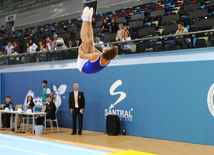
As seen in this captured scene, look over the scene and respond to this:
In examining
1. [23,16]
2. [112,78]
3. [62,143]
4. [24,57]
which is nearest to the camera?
[62,143]

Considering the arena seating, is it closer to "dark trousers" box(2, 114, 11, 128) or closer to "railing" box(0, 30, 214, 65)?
"railing" box(0, 30, 214, 65)

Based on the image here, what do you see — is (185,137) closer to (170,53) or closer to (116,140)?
(116,140)

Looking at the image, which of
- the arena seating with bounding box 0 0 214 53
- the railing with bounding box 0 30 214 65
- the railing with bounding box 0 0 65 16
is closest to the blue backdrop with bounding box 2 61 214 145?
the railing with bounding box 0 30 214 65

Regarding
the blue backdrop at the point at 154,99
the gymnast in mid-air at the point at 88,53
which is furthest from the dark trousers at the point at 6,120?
the gymnast in mid-air at the point at 88,53

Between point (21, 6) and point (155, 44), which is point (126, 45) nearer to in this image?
point (155, 44)

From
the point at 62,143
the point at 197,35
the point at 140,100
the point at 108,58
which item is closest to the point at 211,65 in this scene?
the point at 197,35

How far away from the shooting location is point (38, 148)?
6.59 m

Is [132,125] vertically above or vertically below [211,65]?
below

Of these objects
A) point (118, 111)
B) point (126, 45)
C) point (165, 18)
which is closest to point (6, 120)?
point (118, 111)

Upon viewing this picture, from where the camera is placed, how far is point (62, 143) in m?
7.28

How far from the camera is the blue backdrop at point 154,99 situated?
6984 millimetres

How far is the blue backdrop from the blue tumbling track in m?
2.33

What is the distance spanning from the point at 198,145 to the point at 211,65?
2132 mm

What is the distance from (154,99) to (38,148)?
3615mm
